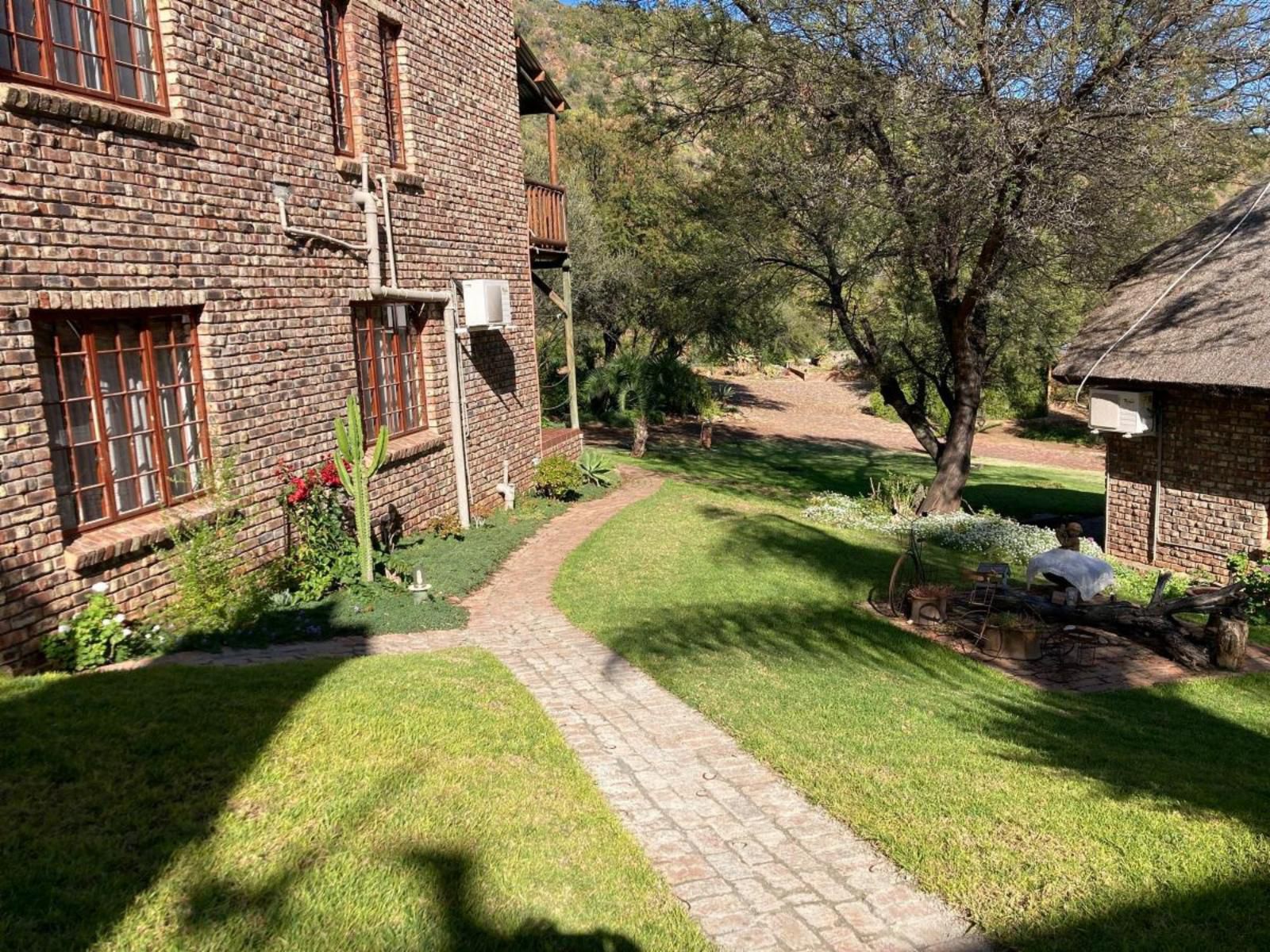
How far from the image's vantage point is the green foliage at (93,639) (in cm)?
698

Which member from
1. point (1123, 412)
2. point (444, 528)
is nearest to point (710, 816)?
point (444, 528)

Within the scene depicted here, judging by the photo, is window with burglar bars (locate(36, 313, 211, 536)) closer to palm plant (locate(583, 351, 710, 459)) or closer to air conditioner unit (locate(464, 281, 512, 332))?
air conditioner unit (locate(464, 281, 512, 332))

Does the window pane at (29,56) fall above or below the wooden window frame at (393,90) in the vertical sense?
below

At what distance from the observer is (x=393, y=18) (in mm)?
11688

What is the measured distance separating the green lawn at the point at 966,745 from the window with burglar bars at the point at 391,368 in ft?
9.43

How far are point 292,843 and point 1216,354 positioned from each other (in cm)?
1227

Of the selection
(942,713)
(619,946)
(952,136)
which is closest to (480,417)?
(952,136)

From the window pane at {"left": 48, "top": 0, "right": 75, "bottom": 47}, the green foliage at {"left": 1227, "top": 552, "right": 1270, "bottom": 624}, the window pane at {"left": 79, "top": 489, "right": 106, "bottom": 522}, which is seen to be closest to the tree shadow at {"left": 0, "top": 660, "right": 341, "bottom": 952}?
the window pane at {"left": 79, "top": 489, "right": 106, "bottom": 522}

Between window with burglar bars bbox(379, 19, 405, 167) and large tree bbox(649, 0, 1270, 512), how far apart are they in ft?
15.5

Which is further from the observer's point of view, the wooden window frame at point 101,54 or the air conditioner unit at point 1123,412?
the air conditioner unit at point 1123,412

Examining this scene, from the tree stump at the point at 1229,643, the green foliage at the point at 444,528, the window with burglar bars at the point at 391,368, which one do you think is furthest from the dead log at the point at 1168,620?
the window with burglar bars at the point at 391,368

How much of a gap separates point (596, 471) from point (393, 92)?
25.5ft

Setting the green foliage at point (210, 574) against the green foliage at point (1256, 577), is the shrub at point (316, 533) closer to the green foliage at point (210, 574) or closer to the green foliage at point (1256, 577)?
the green foliage at point (210, 574)

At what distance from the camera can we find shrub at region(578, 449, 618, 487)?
17656 millimetres
